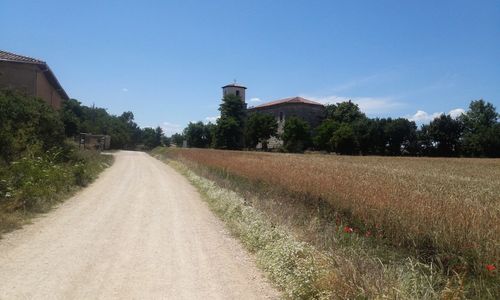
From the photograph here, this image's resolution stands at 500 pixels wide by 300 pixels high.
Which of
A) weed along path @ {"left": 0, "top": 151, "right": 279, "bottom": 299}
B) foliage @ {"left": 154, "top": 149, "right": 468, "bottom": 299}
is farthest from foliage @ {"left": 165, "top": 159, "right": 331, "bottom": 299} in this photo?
weed along path @ {"left": 0, "top": 151, "right": 279, "bottom": 299}

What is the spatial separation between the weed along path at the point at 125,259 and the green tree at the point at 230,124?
82314 millimetres

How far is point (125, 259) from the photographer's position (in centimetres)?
753

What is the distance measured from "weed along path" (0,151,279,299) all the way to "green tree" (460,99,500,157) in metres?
69.0

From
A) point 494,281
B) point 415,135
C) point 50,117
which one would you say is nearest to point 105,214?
point 494,281

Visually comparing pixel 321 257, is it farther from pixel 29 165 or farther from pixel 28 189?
pixel 29 165

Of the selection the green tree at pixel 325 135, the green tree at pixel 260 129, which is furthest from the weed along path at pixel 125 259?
the green tree at pixel 260 129

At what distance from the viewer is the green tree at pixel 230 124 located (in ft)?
312

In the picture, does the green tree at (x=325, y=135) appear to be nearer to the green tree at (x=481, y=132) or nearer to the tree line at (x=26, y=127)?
the green tree at (x=481, y=132)

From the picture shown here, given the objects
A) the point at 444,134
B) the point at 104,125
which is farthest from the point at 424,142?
the point at 104,125

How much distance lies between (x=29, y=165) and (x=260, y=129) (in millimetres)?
79171

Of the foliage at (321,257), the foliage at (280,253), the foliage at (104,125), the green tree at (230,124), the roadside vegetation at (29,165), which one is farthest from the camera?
the green tree at (230,124)

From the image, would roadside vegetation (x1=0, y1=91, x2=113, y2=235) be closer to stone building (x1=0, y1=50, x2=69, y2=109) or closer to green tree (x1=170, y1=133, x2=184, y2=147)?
stone building (x1=0, y1=50, x2=69, y2=109)

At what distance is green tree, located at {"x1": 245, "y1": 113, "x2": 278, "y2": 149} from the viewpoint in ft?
304

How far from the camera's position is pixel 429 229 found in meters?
6.89
